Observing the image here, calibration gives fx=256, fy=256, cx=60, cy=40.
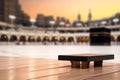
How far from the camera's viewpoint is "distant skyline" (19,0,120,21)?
3979 inches

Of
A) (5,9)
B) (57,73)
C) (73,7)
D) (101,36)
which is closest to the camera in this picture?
(57,73)

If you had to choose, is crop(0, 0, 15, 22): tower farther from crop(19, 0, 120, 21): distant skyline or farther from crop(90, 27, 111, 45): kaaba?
crop(90, 27, 111, 45): kaaba

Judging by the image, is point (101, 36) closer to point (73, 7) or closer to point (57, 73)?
point (57, 73)

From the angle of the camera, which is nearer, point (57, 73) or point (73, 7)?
point (57, 73)

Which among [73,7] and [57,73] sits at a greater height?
[73,7]

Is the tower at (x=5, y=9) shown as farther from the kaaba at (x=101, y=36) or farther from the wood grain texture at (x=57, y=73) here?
the wood grain texture at (x=57, y=73)

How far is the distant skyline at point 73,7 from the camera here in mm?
101062

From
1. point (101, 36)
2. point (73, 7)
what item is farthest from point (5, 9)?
point (101, 36)

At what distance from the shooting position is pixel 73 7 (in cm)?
10956

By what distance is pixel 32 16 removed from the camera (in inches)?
4532

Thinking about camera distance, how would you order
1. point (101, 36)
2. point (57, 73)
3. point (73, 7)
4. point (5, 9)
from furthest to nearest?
point (5, 9)
point (73, 7)
point (101, 36)
point (57, 73)

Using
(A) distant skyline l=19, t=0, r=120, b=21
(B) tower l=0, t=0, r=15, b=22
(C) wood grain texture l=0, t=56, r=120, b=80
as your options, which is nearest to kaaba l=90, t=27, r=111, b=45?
(C) wood grain texture l=0, t=56, r=120, b=80

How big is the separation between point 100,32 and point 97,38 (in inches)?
50.9

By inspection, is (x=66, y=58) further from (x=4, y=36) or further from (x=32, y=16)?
(x=32, y=16)
